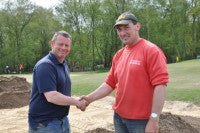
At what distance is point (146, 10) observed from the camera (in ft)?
186

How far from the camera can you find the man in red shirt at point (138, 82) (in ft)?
12.3

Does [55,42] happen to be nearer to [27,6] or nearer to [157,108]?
[157,108]

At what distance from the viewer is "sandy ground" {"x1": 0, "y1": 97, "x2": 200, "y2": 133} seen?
376 inches

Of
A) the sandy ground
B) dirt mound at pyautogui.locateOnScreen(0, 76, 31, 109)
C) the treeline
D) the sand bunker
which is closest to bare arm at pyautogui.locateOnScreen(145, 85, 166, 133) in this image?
the sand bunker

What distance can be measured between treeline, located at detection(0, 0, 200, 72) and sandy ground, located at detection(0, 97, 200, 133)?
43166 mm

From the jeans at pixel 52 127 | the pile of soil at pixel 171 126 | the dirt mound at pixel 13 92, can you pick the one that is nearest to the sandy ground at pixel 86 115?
the dirt mound at pixel 13 92

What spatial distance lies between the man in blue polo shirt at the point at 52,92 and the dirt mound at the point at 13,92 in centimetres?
1023

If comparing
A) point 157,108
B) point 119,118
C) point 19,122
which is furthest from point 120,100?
point 19,122

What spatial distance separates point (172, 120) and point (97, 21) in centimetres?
5008

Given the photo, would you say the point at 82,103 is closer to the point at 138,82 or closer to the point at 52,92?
the point at 52,92

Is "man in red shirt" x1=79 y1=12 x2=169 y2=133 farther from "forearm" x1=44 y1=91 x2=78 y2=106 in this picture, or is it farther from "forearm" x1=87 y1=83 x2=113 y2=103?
"forearm" x1=44 y1=91 x2=78 y2=106

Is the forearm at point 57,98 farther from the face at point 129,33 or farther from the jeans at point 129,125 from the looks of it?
the face at point 129,33

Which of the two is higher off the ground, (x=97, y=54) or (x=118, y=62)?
(x=118, y=62)

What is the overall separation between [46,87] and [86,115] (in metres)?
7.38
